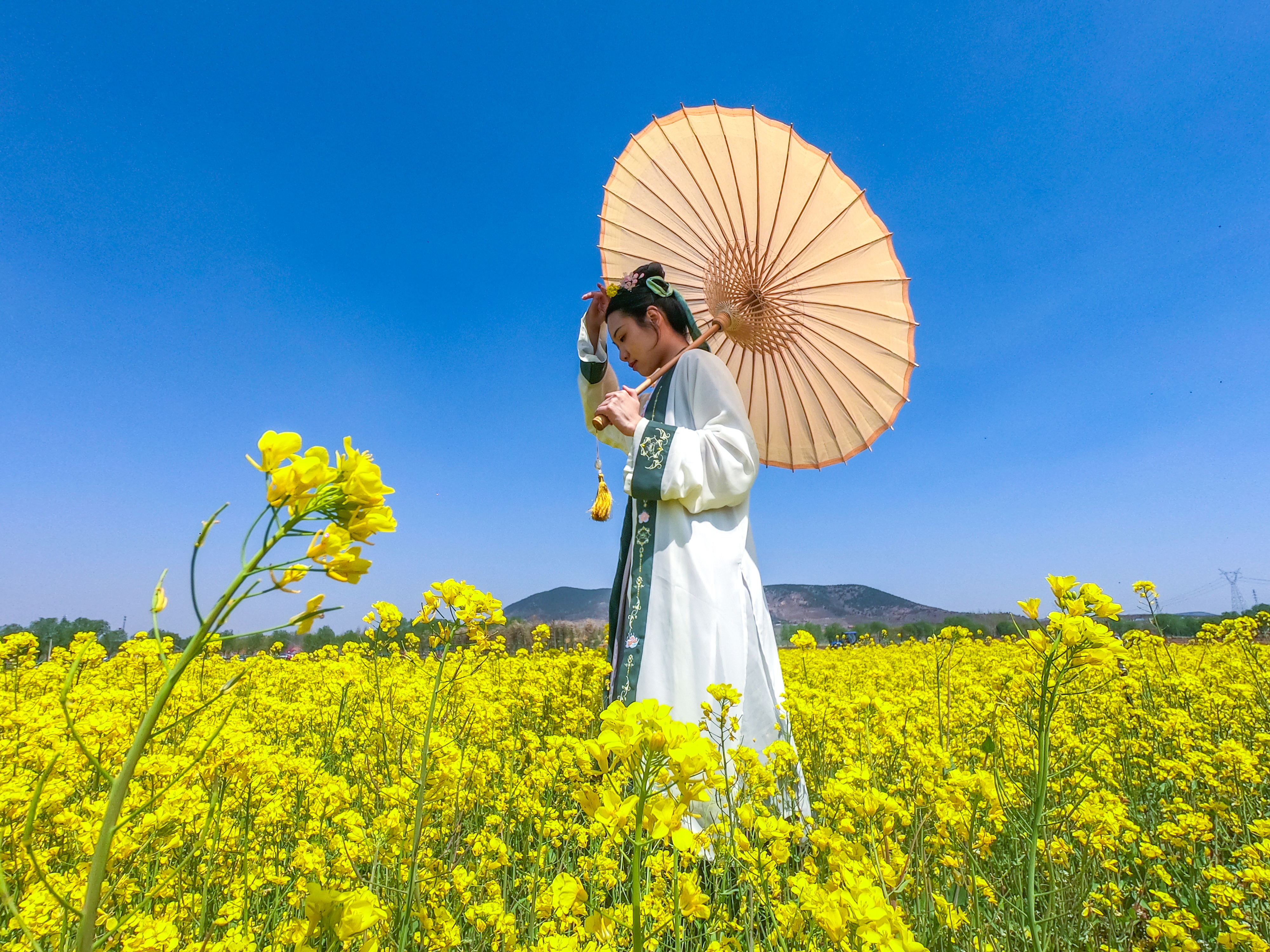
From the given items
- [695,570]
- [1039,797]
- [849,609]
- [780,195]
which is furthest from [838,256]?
[849,609]

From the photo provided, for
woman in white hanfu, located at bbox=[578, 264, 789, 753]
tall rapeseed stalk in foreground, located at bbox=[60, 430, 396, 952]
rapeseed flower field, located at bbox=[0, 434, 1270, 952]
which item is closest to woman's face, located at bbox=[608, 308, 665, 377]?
woman in white hanfu, located at bbox=[578, 264, 789, 753]

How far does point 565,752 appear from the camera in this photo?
223 cm

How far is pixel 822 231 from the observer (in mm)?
3227

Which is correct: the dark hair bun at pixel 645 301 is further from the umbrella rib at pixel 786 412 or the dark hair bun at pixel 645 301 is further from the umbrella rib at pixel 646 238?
the umbrella rib at pixel 786 412

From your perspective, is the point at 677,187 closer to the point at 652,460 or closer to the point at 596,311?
the point at 596,311

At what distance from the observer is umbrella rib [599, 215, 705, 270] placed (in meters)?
3.51

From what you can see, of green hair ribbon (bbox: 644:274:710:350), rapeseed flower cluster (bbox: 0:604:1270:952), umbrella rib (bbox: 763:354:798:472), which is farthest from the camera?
umbrella rib (bbox: 763:354:798:472)

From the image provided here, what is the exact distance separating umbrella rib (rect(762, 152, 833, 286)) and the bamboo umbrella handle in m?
0.45

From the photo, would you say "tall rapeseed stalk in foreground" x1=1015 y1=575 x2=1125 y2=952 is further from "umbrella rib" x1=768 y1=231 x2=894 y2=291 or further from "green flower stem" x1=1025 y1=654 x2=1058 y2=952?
"umbrella rib" x1=768 y1=231 x2=894 y2=291

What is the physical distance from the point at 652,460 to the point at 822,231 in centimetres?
156

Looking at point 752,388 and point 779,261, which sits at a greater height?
point 779,261

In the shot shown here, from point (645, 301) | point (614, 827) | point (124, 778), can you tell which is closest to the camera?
point (124, 778)

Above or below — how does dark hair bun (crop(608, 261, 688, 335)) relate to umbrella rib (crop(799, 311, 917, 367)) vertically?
above

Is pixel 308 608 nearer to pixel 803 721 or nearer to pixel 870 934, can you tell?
pixel 870 934
